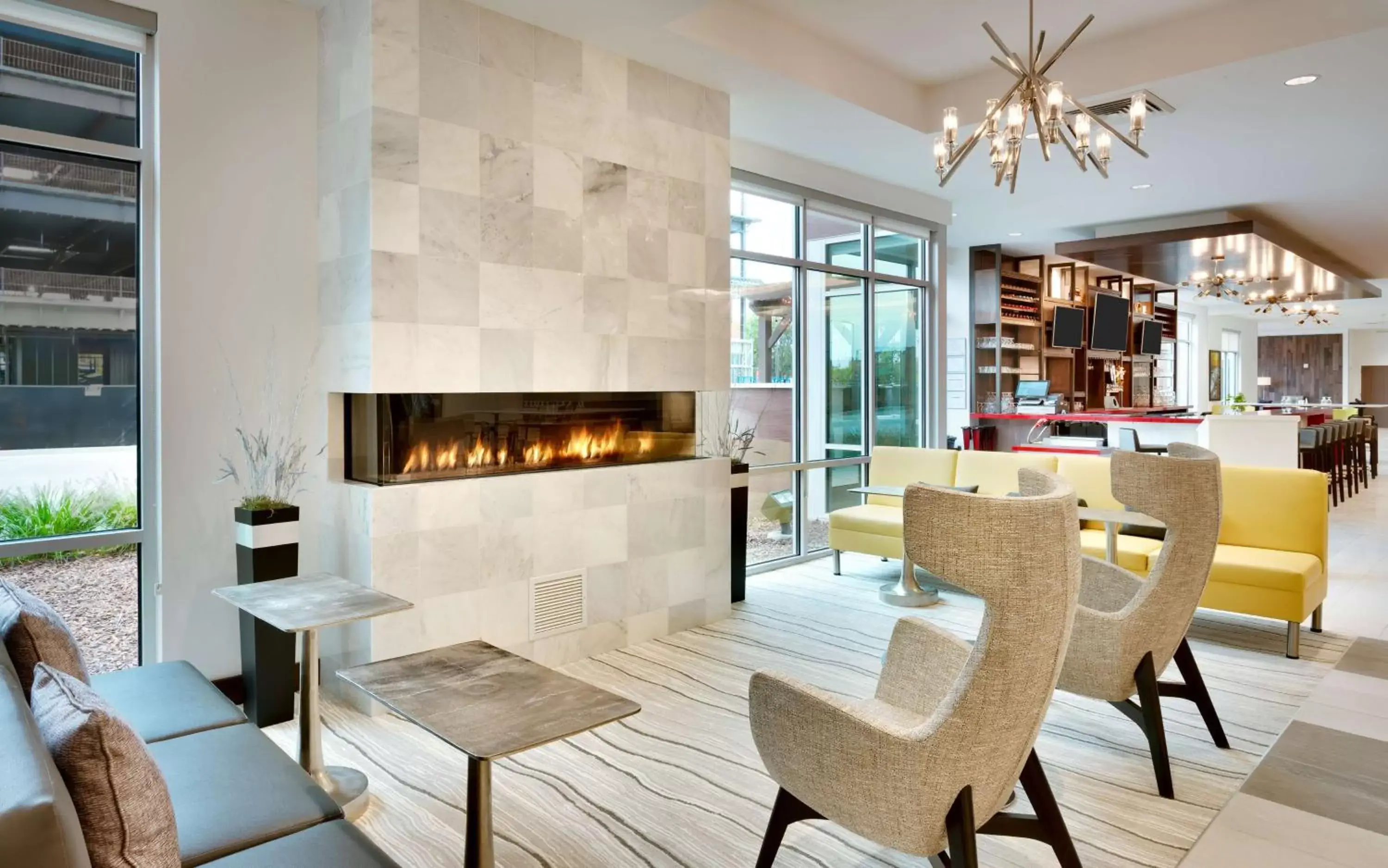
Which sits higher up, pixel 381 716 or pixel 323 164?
pixel 323 164

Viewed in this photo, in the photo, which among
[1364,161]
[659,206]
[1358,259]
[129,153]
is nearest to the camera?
[129,153]

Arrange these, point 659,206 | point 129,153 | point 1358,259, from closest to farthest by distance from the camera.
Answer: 1. point 129,153
2. point 659,206
3. point 1358,259

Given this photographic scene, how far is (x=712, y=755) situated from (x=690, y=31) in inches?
130

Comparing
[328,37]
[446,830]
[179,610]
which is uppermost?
[328,37]

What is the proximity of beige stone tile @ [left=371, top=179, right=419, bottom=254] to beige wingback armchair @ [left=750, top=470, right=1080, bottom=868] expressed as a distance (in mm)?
2448

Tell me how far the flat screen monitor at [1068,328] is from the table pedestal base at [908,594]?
6067 millimetres

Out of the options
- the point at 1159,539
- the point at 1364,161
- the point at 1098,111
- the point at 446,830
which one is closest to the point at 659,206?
the point at 1098,111

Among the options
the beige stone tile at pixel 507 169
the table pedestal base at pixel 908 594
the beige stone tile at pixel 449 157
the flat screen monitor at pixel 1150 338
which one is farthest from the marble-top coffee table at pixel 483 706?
the flat screen monitor at pixel 1150 338

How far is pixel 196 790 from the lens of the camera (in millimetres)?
1858

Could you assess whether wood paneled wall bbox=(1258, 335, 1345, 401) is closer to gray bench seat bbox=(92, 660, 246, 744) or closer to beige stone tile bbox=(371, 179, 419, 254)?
beige stone tile bbox=(371, 179, 419, 254)

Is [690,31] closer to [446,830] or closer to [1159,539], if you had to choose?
[446,830]

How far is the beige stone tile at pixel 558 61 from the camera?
4.01 meters

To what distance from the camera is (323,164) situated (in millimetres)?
3809

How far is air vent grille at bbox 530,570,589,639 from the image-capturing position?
4.03 meters
